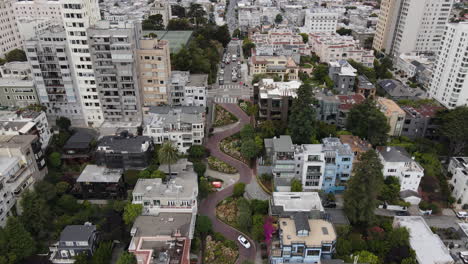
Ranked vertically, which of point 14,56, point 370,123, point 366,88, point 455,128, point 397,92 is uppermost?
point 14,56

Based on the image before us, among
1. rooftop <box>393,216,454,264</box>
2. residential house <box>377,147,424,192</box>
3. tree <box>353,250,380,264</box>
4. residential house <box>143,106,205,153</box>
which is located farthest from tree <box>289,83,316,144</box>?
tree <box>353,250,380,264</box>

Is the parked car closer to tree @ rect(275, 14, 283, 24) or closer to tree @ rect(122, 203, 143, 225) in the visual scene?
tree @ rect(122, 203, 143, 225)

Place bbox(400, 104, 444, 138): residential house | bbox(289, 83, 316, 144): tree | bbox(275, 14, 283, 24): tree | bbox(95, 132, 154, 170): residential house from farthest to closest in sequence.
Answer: bbox(275, 14, 283, 24): tree, bbox(400, 104, 444, 138): residential house, bbox(289, 83, 316, 144): tree, bbox(95, 132, 154, 170): residential house

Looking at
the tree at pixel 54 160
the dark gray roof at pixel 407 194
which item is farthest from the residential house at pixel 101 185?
the dark gray roof at pixel 407 194

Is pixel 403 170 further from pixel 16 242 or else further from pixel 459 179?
pixel 16 242

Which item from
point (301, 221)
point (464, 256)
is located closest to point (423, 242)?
point (464, 256)

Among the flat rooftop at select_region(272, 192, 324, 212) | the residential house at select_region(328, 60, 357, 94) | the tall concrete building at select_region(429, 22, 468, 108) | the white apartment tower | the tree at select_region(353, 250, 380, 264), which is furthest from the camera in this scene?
the residential house at select_region(328, 60, 357, 94)

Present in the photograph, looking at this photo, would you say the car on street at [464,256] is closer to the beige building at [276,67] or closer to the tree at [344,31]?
the beige building at [276,67]
